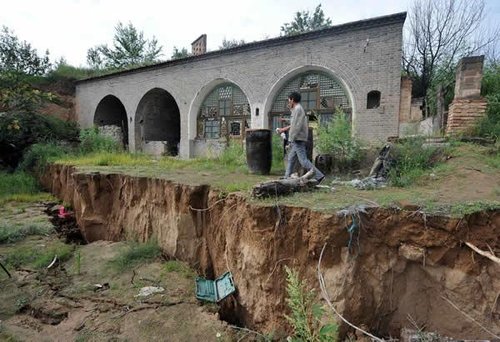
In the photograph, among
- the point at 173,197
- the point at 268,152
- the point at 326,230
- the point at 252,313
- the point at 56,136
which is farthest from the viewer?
the point at 56,136

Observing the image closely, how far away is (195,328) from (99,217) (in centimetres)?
403

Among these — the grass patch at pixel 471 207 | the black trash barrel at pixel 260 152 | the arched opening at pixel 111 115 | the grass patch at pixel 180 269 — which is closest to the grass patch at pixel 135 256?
the grass patch at pixel 180 269

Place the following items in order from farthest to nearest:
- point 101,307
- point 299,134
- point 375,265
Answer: point 299,134, point 101,307, point 375,265

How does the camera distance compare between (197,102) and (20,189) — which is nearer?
(20,189)

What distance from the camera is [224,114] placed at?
1332 cm

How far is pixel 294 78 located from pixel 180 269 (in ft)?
28.1

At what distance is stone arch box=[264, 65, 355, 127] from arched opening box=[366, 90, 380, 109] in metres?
0.46

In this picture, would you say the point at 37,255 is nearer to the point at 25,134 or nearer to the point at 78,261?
the point at 78,261

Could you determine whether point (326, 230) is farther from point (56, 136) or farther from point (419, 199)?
point (56, 136)

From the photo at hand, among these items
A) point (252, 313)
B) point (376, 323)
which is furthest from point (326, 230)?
point (252, 313)

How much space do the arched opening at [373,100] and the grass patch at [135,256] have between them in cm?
768

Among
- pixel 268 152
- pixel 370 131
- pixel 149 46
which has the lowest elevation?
pixel 268 152

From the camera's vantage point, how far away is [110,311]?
12.9 ft

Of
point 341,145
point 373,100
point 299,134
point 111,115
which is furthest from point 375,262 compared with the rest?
point 111,115
